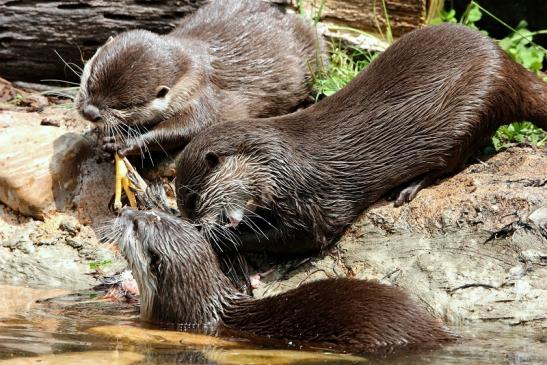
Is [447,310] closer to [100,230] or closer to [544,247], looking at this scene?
[544,247]

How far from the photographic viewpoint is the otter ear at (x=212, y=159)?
4816 millimetres

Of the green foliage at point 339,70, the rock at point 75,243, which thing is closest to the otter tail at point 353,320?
the rock at point 75,243

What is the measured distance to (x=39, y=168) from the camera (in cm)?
547

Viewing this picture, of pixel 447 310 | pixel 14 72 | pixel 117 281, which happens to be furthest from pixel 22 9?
pixel 447 310

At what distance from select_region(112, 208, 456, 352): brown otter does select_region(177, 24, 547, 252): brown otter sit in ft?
1.12

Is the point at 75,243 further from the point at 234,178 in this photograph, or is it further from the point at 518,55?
the point at 518,55

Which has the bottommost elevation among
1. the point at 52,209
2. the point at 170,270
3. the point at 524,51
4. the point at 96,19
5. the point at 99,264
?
the point at 99,264

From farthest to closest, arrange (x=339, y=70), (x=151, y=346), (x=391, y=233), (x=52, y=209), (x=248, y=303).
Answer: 1. (x=339, y=70)
2. (x=52, y=209)
3. (x=391, y=233)
4. (x=248, y=303)
5. (x=151, y=346)

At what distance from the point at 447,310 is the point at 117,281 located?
1609 mm

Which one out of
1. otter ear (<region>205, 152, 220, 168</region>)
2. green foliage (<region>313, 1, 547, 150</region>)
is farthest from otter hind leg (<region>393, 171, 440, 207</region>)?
green foliage (<region>313, 1, 547, 150</region>)

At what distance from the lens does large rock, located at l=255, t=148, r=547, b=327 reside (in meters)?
4.30

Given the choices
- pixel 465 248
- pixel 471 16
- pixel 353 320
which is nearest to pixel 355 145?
pixel 465 248

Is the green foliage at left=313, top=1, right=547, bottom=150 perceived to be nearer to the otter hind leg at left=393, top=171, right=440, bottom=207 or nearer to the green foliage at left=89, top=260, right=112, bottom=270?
the otter hind leg at left=393, top=171, right=440, bottom=207

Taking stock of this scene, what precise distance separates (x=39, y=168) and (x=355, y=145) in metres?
1.70
